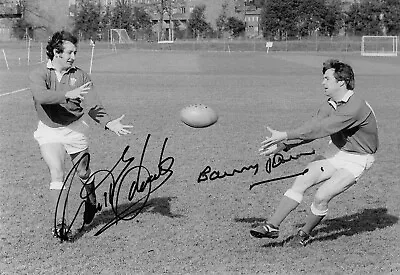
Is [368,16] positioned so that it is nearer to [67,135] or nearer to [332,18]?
[332,18]

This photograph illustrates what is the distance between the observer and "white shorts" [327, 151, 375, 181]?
6750 mm

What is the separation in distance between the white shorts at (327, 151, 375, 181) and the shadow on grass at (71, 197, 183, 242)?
2.13m

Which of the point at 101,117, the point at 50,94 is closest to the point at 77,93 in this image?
the point at 50,94

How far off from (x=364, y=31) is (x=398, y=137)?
80969 millimetres

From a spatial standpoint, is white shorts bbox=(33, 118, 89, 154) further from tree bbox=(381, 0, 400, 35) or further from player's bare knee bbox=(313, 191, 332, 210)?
tree bbox=(381, 0, 400, 35)

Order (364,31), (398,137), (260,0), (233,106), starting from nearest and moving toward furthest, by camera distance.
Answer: (398,137) < (233,106) < (364,31) < (260,0)

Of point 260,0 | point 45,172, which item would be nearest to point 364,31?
point 260,0

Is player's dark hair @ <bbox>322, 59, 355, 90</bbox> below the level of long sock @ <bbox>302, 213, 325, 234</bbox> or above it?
above

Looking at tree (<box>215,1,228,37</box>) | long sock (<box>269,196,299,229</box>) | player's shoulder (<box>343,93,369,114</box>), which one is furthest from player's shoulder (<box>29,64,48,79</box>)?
tree (<box>215,1,228,37</box>)

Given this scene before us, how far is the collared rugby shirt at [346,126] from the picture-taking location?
6418mm

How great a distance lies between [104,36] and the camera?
9719 cm

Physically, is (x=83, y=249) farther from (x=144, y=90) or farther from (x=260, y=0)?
(x=260, y=0)

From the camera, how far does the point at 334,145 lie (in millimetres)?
7031

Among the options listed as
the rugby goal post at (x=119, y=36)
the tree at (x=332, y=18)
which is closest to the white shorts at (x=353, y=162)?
the rugby goal post at (x=119, y=36)
